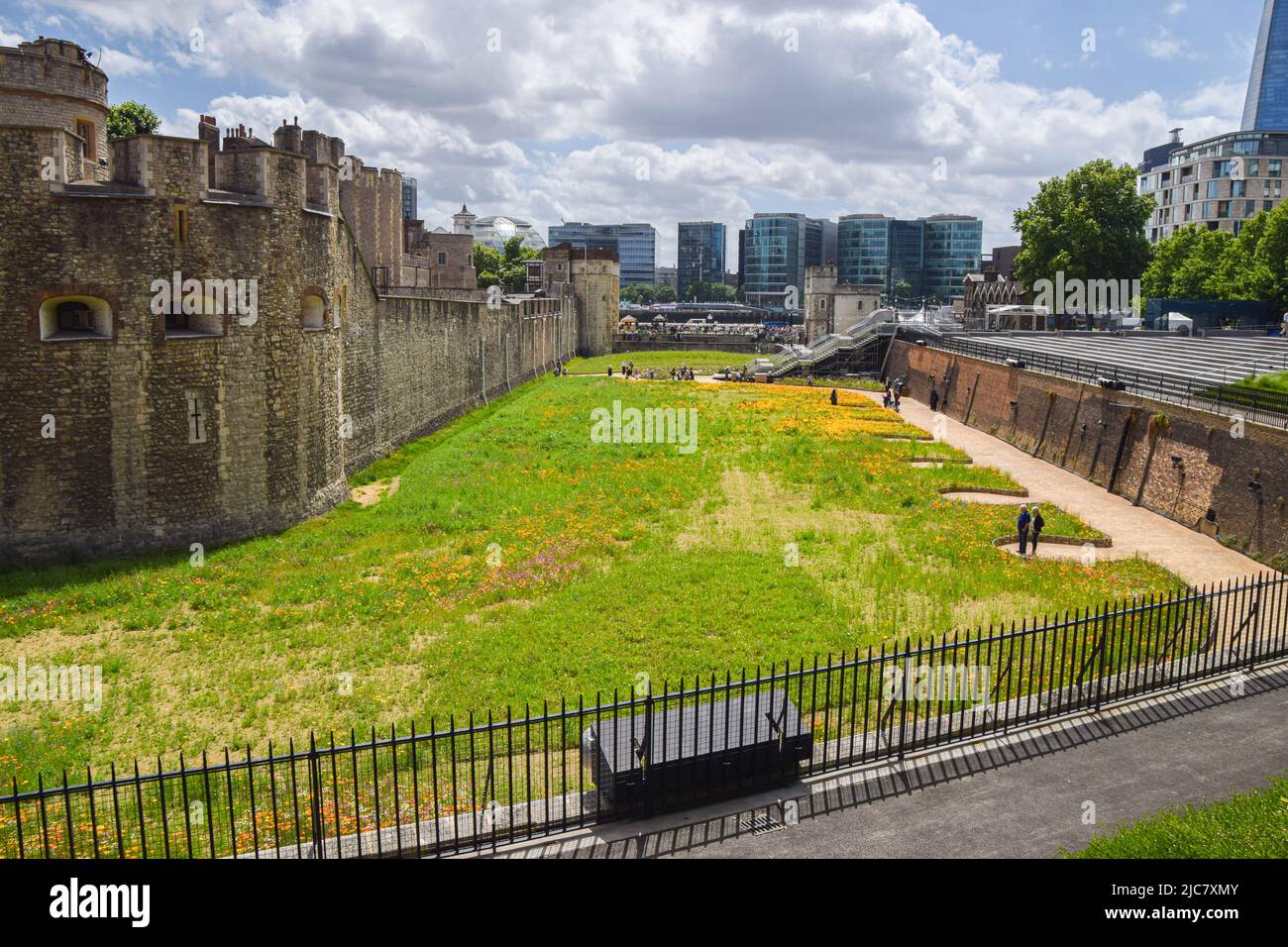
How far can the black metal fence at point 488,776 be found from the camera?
29.6ft

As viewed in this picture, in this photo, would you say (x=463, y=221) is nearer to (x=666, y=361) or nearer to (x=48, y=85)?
(x=666, y=361)

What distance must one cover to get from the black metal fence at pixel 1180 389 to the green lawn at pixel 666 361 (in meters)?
32.7

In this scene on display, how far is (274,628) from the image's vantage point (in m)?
16.1

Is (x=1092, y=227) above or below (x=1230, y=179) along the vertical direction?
below

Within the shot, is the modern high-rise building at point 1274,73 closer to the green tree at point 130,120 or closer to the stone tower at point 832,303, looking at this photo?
the stone tower at point 832,303

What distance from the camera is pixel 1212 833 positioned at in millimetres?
8906

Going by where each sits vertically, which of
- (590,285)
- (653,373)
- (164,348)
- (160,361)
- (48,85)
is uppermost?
(48,85)

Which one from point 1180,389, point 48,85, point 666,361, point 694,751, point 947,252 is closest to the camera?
point 694,751

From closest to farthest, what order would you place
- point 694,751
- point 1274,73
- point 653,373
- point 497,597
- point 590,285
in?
point 694,751, point 497,597, point 653,373, point 590,285, point 1274,73

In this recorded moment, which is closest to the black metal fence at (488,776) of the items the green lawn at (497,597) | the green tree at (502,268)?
the green lawn at (497,597)

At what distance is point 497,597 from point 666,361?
6402cm

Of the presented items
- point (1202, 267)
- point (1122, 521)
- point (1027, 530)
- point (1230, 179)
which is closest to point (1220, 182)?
point (1230, 179)

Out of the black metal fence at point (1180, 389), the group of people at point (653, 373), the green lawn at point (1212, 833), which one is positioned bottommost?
the green lawn at point (1212, 833)
